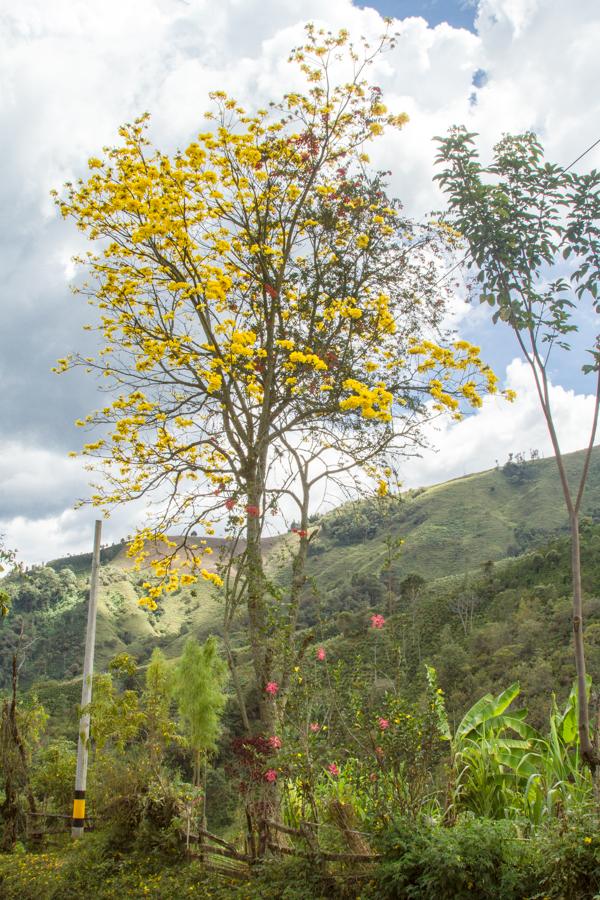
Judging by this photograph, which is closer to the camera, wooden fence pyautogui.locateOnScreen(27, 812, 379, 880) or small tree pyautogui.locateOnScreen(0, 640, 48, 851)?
wooden fence pyautogui.locateOnScreen(27, 812, 379, 880)

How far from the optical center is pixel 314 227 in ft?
29.8

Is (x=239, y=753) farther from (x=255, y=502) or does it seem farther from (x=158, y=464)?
(x=158, y=464)

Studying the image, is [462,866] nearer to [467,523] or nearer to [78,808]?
[78,808]

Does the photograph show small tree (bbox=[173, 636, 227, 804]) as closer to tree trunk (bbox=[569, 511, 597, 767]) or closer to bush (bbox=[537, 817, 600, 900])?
tree trunk (bbox=[569, 511, 597, 767])

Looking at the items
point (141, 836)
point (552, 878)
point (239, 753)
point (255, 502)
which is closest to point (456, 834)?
point (552, 878)

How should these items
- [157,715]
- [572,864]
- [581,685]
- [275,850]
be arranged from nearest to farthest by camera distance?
[572,864] → [581,685] → [275,850] → [157,715]

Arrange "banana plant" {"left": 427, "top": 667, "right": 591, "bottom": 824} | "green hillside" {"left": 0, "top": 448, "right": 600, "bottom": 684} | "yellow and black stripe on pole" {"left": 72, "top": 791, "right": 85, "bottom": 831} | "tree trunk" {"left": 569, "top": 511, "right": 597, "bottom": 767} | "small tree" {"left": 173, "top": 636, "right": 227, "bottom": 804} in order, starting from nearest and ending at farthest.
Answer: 1. "tree trunk" {"left": 569, "top": 511, "right": 597, "bottom": 767}
2. "banana plant" {"left": 427, "top": 667, "right": 591, "bottom": 824}
3. "yellow and black stripe on pole" {"left": 72, "top": 791, "right": 85, "bottom": 831}
4. "small tree" {"left": 173, "top": 636, "right": 227, "bottom": 804}
5. "green hillside" {"left": 0, "top": 448, "right": 600, "bottom": 684}

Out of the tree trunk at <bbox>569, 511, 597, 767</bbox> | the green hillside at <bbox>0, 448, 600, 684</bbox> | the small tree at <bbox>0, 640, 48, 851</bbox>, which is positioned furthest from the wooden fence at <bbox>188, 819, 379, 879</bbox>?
the green hillside at <bbox>0, 448, 600, 684</bbox>

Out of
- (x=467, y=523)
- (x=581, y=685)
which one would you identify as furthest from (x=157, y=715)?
(x=467, y=523)

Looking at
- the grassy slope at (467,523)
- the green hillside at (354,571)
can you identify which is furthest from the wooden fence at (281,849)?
the grassy slope at (467,523)

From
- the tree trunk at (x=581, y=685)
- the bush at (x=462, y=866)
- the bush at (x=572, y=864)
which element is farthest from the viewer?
the tree trunk at (x=581, y=685)

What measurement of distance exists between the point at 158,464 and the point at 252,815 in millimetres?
4084

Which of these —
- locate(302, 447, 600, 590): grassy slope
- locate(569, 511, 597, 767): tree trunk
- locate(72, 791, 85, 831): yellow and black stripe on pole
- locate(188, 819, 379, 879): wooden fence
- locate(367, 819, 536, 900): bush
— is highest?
locate(302, 447, 600, 590): grassy slope

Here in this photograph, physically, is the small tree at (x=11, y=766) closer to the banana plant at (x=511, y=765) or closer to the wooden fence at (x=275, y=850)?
the wooden fence at (x=275, y=850)
